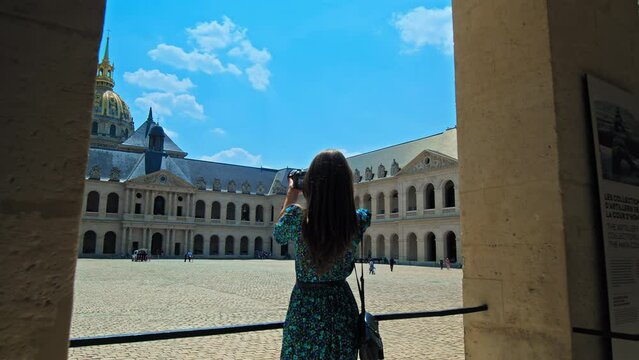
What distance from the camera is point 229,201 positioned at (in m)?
70.4

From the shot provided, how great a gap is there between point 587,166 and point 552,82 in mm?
661

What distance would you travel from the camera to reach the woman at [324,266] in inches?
84.9

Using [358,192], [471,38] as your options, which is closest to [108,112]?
[358,192]

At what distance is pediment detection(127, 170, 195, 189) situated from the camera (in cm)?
6188

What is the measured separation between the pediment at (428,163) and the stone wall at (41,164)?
45.6 meters

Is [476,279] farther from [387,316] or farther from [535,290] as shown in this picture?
[387,316]

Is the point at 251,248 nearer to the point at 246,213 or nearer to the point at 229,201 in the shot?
the point at 246,213

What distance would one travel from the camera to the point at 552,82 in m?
3.22

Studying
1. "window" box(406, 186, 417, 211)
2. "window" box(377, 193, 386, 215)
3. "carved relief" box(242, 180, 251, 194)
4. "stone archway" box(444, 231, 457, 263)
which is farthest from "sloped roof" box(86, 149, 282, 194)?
"stone archway" box(444, 231, 457, 263)

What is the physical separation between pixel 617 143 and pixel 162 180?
64.8m

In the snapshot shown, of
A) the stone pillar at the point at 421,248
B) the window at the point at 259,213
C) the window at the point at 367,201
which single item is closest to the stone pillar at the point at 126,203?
the window at the point at 259,213

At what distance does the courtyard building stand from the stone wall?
4340 centimetres

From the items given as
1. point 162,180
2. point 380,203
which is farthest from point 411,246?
point 162,180

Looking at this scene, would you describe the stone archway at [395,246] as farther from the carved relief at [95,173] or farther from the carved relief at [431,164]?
the carved relief at [95,173]
